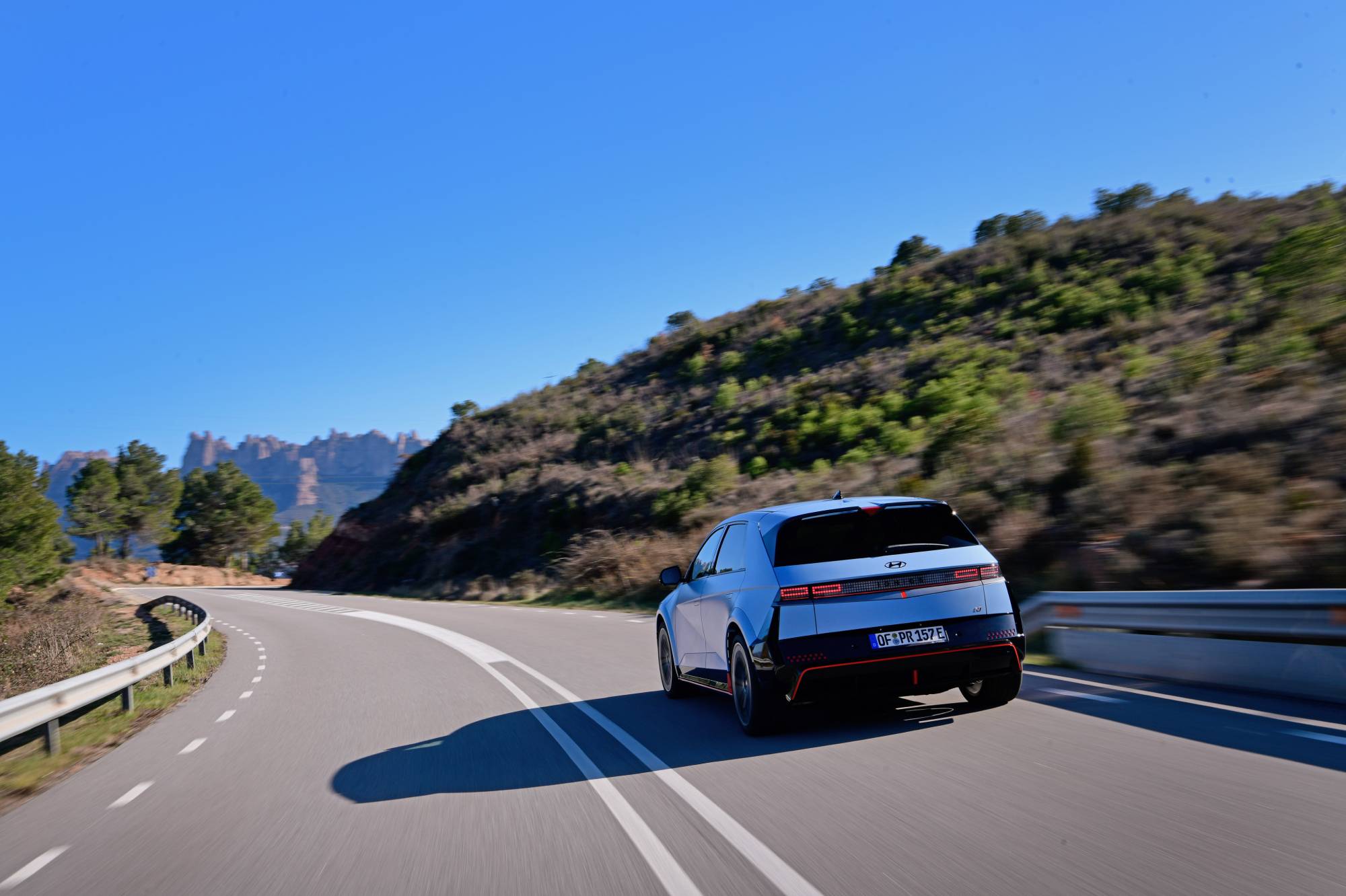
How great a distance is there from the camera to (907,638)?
22.2 ft

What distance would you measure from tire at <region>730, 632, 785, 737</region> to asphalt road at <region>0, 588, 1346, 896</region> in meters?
0.17

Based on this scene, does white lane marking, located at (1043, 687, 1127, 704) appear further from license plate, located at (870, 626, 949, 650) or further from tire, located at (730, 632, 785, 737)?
tire, located at (730, 632, 785, 737)

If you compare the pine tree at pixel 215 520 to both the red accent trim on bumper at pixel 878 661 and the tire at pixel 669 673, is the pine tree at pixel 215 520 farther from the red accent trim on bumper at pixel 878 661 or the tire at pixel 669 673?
the red accent trim on bumper at pixel 878 661

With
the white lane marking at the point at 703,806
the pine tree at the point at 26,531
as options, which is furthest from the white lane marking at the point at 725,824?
the pine tree at the point at 26,531

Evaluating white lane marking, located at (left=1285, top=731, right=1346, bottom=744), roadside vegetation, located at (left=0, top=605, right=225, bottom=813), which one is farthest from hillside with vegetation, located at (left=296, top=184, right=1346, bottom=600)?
roadside vegetation, located at (left=0, top=605, right=225, bottom=813)

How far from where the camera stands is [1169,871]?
13.2 feet

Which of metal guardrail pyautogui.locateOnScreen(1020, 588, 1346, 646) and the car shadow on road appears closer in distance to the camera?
the car shadow on road

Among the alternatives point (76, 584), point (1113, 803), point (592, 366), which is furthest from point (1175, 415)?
point (76, 584)

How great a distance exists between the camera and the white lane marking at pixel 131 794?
6.87 metres

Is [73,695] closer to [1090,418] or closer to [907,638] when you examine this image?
[907,638]

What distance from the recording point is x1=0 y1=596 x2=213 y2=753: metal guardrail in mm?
8289

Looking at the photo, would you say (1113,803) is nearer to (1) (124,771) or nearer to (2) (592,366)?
(1) (124,771)

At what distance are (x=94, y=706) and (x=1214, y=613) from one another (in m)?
13.7

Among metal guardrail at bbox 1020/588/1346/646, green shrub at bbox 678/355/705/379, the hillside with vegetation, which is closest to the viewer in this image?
metal guardrail at bbox 1020/588/1346/646
